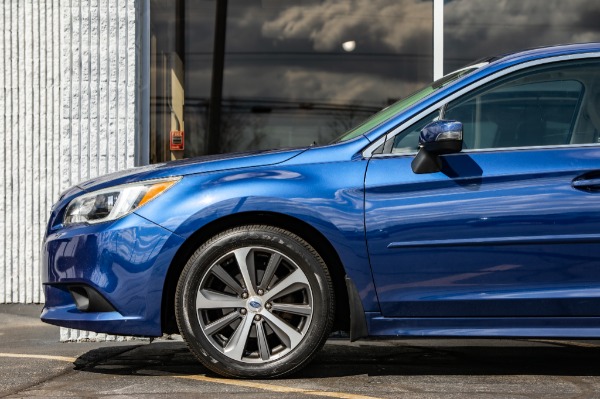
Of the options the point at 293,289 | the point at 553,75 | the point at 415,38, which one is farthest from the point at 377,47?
the point at 293,289

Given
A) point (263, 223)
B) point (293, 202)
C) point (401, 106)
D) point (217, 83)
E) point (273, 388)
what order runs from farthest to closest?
point (217, 83), point (401, 106), point (263, 223), point (293, 202), point (273, 388)

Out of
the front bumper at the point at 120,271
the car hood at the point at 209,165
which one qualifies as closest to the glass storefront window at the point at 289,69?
the car hood at the point at 209,165

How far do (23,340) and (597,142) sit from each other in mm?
3990

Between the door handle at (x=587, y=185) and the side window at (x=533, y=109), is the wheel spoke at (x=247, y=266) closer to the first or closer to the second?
the side window at (x=533, y=109)

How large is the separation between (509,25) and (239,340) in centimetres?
458

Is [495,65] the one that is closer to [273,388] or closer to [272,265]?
[272,265]

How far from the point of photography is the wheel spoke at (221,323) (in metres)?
5.39

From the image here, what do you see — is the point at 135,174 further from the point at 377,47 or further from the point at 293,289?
the point at 377,47

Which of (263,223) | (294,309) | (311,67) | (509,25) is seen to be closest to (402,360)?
(294,309)

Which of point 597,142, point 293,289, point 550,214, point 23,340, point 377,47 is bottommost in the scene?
point 23,340

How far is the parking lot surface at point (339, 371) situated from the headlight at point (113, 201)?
2.66 feet

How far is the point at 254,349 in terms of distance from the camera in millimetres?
5469

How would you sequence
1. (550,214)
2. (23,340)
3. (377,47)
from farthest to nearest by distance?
(377,47) → (23,340) → (550,214)

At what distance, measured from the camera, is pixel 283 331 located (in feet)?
17.6
